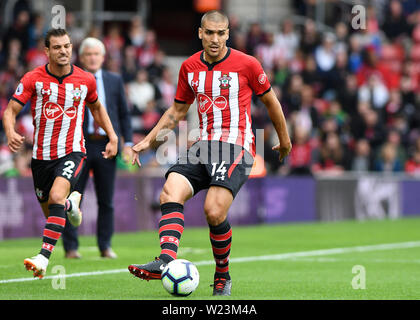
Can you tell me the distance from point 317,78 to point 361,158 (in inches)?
97.7

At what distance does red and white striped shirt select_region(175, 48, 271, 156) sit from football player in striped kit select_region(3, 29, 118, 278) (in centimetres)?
172

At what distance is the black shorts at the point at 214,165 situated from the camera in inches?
293

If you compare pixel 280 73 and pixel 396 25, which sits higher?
pixel 396 25

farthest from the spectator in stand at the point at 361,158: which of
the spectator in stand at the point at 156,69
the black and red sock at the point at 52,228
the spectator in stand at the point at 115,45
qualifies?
the black and red sock at the point at 52,228

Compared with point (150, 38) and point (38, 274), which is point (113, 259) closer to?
point (38, 274)

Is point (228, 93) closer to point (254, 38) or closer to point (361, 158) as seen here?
point (361, 158)

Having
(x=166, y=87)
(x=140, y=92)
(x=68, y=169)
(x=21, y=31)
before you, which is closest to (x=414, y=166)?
(x=166, y=87)

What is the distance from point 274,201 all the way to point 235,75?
11426 millimetres

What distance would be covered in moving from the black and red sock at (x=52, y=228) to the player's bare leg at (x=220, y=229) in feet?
5.07

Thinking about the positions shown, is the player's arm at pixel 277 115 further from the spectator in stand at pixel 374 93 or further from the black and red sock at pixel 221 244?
the spectator in stand at pixel 374 93

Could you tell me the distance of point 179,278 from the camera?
708cm

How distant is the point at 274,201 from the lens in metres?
18.8

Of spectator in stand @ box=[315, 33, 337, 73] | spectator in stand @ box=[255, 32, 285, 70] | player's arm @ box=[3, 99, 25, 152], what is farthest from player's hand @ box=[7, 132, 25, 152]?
spectator in stand @ box=[315, 33, 337, 73]

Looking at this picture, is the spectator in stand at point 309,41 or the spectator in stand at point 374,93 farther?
the spectator in stand at point 309,41
